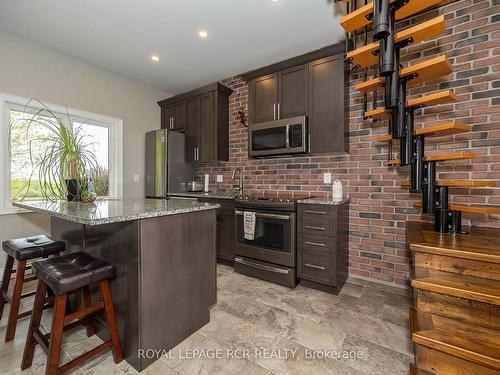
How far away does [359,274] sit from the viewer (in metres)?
2.61

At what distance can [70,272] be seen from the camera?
3.98 feet

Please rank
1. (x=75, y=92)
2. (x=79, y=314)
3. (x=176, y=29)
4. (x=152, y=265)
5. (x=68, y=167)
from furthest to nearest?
(x=75, y=92), (x=176, y=29), (x=68, y=167), (x=152, y=265), (x=79, y=314)

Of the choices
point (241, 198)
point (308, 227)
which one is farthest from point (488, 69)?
point (241, 198)

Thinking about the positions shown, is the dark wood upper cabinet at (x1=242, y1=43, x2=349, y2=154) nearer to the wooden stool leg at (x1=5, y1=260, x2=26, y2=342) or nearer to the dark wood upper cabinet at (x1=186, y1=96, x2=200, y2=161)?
the dark wood upper cabinet at (x1=186, y1=96, x2=200, y2=161)

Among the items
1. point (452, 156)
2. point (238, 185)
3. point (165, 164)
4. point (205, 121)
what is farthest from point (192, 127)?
point (452, 156)

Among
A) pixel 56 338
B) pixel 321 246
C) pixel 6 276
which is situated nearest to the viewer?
pixel 56 338

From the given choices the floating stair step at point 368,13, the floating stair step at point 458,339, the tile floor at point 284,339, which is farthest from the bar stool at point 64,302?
the floating stair step at point 368,13

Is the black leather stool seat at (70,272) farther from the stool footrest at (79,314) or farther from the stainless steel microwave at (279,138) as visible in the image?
the stainless steel microwave at (279,138)

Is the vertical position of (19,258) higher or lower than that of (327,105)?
lower

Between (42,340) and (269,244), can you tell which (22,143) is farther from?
(269,244)

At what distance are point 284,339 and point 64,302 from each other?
1351 millimetres

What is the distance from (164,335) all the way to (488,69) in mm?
3229

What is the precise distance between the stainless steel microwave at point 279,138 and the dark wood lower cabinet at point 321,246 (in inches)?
29.5

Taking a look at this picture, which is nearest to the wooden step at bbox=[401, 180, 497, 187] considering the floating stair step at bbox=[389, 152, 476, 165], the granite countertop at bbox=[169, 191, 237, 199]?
the floating stair step at bbox=[389, 152, 476, 165]
